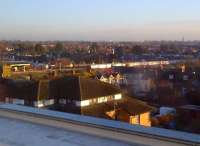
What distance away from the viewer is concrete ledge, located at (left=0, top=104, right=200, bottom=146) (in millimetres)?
2916

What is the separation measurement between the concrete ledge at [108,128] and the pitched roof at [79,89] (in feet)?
30.7

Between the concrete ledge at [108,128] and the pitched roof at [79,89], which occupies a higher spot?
the concrete ledge at [108,128]

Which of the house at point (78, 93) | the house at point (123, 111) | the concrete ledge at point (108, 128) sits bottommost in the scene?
the house at point (123, 111)

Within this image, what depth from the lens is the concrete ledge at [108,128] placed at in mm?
2916

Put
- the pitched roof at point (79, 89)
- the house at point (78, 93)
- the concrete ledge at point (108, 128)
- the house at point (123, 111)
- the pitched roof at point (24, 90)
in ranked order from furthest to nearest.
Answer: the pitched roof at point (24, 90)
the pitched roof at point (79, 89)
the house at point (78, 93)
the house at point (123, 111)
the concrete ledge at point (108, 128)

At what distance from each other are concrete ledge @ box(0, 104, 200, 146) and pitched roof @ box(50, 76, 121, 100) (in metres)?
9.36

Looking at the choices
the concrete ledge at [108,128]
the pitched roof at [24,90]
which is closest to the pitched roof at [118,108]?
the pitched roof at [24,90]

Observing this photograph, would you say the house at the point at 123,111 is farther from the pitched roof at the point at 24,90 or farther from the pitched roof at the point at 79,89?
the pitched roof at the point at 24,90

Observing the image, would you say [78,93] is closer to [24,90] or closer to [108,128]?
[24,90]

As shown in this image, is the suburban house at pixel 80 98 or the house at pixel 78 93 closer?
the suburban house at pixel 80 98

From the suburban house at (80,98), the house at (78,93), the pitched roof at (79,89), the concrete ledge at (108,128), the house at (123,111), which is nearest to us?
the concrete ledge at (108,128)

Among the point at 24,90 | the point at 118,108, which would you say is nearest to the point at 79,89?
the point at 118,108

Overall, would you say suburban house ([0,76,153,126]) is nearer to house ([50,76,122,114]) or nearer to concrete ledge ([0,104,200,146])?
house ([50,76,122,114])

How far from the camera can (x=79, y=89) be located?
46.3 feet
